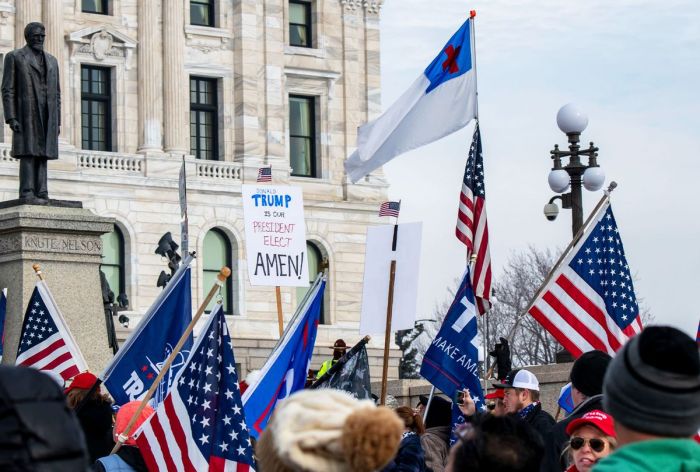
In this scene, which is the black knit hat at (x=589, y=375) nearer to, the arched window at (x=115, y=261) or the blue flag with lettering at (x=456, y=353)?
the blue flag with lettering at (x=456, y=353)

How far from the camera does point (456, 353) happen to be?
1105 cm

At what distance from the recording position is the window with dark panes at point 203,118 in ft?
152

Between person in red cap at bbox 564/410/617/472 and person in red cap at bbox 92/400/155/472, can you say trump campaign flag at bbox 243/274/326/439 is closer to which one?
person in red cap at bbox 92/400/155/472

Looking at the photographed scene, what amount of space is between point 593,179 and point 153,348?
A: 9542 mm

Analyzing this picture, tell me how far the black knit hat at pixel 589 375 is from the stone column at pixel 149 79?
37.2 meters

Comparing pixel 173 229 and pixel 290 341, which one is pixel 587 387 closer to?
pixel 290 341

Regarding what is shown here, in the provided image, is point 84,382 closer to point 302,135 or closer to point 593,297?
point 593,297

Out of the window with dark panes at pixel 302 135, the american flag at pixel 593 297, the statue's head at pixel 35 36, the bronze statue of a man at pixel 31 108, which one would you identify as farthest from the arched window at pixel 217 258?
the american flag at pixel 593 297

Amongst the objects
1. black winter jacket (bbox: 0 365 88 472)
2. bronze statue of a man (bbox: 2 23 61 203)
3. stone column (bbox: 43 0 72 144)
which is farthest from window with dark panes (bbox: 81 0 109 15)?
black winter jacket (bbox: 0 365 88 472)

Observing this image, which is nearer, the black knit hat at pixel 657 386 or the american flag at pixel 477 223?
the black knit hat at pixel 657 386

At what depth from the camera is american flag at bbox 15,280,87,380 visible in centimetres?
1226

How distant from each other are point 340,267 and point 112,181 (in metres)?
7.03

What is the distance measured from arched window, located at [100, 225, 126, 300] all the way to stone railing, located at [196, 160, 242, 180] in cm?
274

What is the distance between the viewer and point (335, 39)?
1908 inches
